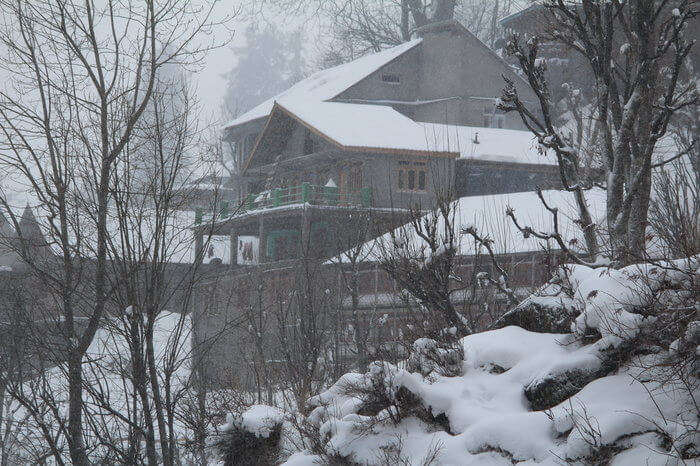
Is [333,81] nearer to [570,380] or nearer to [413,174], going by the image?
[413,174]

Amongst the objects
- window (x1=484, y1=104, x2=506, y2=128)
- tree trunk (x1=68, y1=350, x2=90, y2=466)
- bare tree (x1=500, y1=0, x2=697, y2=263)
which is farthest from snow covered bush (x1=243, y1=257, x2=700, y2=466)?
window (x1=484, y1=104, x2=506, y2=128)

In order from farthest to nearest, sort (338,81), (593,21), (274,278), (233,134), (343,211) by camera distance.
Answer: (233,134)
(338,81)
(274,278)
(343,211)
(593,21)

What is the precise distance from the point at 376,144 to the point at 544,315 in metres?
22.9

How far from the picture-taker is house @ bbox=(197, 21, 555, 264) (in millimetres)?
30156

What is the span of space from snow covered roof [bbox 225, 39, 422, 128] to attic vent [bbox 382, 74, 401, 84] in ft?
2.28

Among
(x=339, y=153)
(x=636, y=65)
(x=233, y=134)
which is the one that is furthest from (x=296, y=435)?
(x=233, y=134)

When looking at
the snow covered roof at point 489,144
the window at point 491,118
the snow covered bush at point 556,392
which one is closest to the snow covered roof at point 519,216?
the snow covered roof at point 489,144

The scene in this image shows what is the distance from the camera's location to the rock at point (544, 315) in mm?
7484

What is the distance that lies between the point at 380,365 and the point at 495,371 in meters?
1.13

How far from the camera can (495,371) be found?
7551 mm

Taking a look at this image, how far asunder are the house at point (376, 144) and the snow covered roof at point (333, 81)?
0.40 ft

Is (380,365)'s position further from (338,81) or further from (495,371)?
(338,81)

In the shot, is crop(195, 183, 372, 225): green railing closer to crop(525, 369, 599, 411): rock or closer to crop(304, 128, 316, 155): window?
crop(304, 128, 316, 155): window

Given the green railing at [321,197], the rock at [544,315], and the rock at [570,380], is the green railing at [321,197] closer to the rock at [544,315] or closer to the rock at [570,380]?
the rock at [544,315]
